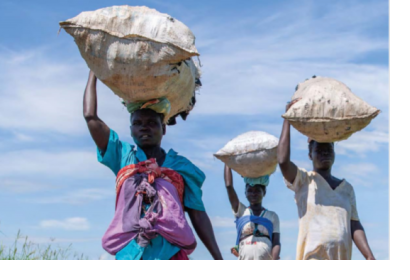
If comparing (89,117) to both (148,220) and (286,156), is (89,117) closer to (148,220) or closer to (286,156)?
(148,220)

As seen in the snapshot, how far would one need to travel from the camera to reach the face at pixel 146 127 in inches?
196

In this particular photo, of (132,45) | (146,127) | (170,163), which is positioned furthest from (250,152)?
(132,45)

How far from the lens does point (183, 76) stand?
4.91 metres

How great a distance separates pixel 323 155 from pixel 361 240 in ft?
2.51

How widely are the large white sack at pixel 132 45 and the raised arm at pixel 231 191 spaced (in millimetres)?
2805

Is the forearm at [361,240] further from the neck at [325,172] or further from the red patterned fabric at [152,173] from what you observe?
the red patterned fabric at [152,173]

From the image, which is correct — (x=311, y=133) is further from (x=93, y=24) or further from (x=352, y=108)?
(x=93, y=24)

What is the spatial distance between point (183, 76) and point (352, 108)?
1381 millimetres

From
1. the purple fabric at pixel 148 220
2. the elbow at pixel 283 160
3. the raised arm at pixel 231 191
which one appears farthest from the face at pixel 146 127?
the raised arm at pixel 231 191

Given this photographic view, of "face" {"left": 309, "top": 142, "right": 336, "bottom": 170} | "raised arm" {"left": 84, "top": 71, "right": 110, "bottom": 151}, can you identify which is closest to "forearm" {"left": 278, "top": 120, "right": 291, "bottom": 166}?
"face" {"left": 309, "top": 142, "right": 336, "bottom": 170}

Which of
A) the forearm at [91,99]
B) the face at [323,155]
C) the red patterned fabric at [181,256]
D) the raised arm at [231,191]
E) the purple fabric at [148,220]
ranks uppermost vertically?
the raised arm at [231,191]

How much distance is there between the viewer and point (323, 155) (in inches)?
235

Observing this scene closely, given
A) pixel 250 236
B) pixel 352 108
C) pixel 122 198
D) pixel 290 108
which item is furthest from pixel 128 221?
pixel 250 236

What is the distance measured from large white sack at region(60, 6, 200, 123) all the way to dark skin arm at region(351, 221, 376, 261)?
2126mm
